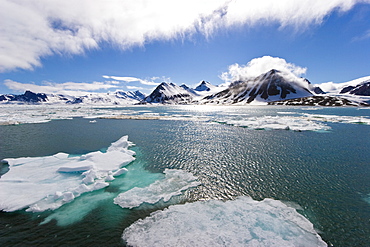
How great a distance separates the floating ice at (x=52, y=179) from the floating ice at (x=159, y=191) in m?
3.91

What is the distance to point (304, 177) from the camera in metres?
20.7

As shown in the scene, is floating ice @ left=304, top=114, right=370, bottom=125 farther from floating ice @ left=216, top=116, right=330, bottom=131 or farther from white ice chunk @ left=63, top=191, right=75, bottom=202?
white ice chunk @ left=63, top=191, right=75, bottom=202

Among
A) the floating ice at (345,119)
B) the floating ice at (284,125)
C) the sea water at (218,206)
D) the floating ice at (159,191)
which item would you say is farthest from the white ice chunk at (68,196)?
the floating ice at (345,119)

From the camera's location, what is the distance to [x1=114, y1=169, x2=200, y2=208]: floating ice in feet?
53.4

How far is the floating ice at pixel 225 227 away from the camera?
1141 cm

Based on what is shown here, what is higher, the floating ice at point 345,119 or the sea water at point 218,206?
the floating ice at point 345,119

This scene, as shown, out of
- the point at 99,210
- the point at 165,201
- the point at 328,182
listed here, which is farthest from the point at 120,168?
the point at 328,182

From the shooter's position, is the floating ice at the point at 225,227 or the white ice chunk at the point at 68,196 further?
the white ice chunk at the point at 68,196

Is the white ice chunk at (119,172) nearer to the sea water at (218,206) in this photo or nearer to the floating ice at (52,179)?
the floating ice at (52,179)

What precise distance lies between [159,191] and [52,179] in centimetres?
1276

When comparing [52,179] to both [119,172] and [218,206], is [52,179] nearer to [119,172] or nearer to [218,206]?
[119,172]

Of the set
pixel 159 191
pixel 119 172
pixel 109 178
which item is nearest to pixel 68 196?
pixel 109 178

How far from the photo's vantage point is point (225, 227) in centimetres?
1267

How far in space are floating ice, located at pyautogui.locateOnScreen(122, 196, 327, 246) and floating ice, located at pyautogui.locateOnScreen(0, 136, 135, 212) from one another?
877cm
